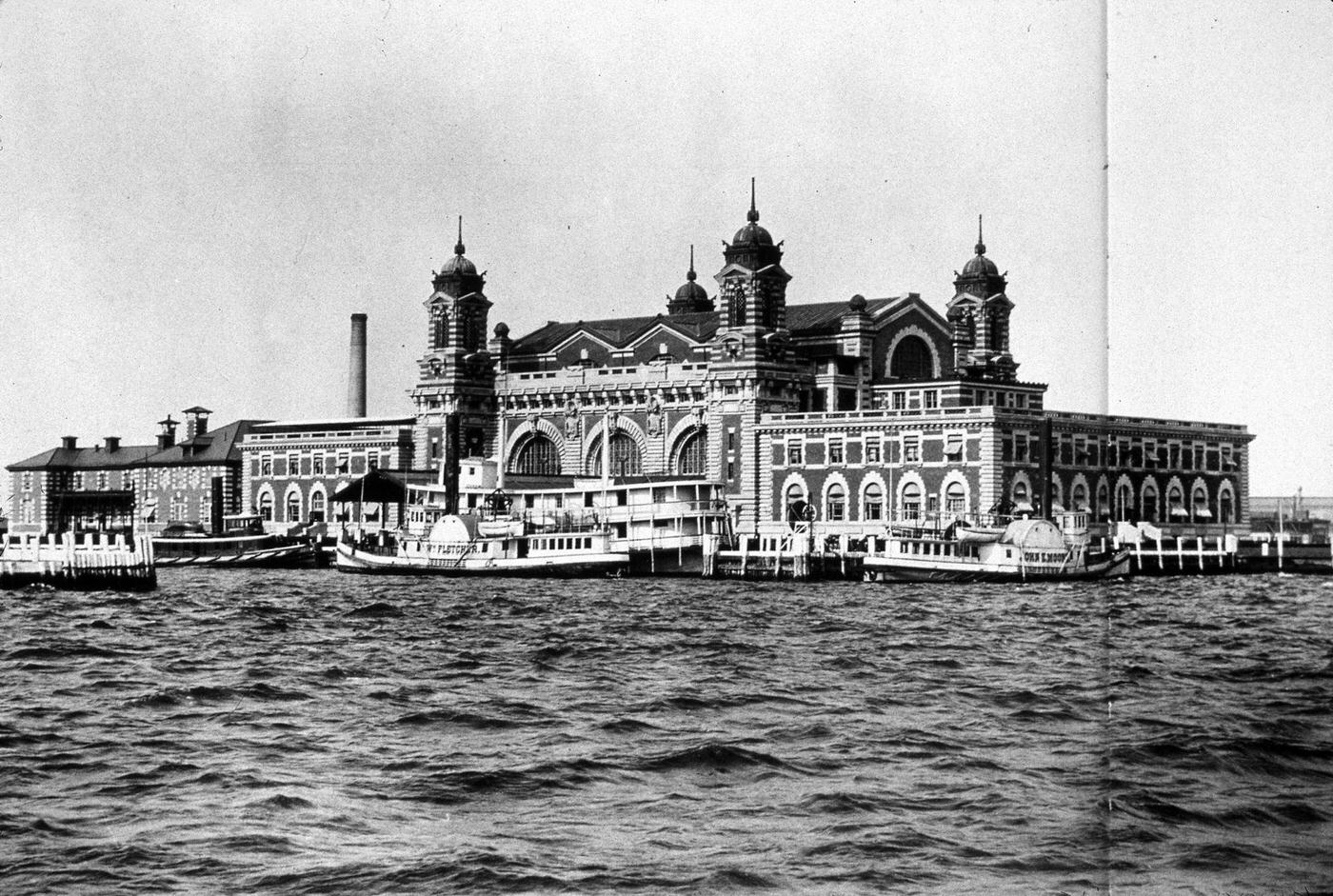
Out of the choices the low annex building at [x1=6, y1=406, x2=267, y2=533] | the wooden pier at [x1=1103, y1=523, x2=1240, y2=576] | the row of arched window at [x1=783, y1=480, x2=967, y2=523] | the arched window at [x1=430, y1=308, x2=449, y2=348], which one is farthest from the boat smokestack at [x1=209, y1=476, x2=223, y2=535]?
the wooden pier at [x1=1103, y1=523, x2=1240, y2=576]

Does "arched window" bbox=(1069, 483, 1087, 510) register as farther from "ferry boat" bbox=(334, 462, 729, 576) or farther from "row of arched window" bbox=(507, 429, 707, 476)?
"row of arched window" bbox=(507, 429, 707, 476)

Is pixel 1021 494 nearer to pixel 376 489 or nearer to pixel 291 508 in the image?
pixel 376 489

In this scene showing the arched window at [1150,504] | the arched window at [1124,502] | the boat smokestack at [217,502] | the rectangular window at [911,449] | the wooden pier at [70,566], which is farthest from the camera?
the boat smokestack at [217,502]

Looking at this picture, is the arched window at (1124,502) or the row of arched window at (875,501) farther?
the arched window at (1124,502)

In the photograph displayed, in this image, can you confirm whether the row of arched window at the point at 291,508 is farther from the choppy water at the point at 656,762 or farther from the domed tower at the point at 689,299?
the choppy water at the point at 656,762

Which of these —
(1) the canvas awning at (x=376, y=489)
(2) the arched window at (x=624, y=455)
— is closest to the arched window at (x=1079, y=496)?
(2) the arched window at (x=624, y=455)

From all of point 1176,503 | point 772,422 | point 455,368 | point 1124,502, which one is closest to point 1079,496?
point 1124,502
